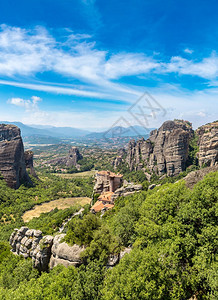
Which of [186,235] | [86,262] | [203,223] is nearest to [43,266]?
[86,262]

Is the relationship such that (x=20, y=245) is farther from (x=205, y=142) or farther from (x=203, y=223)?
(x=205, y=142)

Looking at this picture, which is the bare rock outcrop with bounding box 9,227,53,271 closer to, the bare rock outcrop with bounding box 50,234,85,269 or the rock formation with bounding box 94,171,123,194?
the bare rock outcrop with bounding box 50,234,85,269

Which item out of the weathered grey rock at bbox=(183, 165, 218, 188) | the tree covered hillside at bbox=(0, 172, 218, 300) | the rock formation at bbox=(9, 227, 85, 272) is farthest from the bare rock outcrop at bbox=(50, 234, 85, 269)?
the weathered grey rock at bbox=(183, 165, 218, 188)

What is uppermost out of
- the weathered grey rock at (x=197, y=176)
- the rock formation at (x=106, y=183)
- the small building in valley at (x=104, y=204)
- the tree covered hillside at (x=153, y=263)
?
the weathered grey rock at (x=197, y=176)

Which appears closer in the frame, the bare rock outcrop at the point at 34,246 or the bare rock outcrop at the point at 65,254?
the bare rock outcrop at the point at 65,254

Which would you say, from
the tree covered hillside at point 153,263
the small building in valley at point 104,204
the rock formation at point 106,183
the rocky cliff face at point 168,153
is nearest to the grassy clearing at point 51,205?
the rock formation at point 106,183

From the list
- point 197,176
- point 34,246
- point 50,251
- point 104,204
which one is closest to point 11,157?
point 104,204

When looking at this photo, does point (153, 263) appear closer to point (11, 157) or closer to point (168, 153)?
point (168, 153)

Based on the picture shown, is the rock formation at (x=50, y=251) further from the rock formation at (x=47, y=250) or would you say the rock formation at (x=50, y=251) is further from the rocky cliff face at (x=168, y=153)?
the rocky cliff face at (x=168, y=153)
